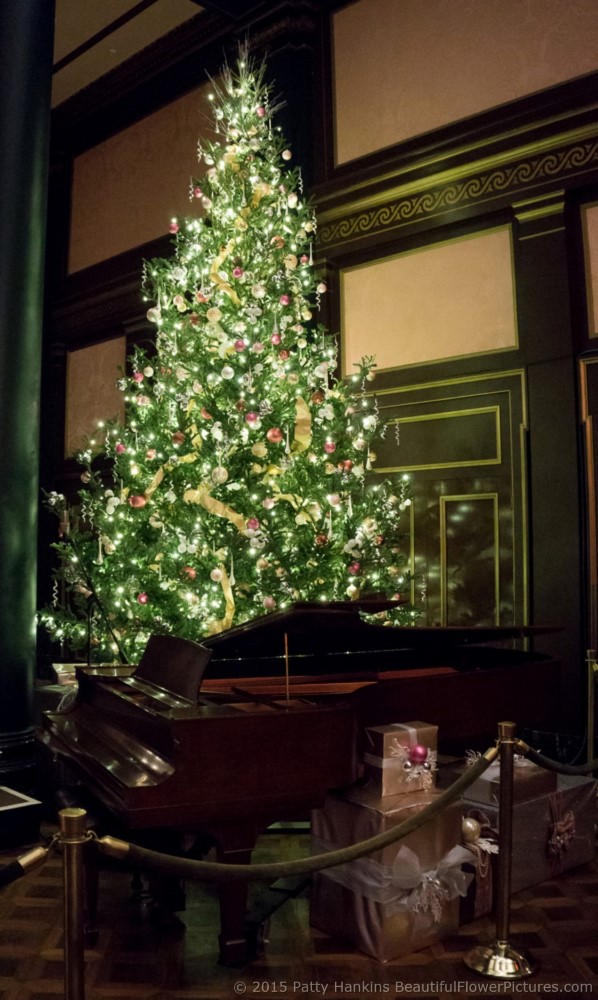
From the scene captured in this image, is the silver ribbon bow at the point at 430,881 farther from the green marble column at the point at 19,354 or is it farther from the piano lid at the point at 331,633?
the green marble column at the point at 19,354

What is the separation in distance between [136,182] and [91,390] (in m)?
2.11

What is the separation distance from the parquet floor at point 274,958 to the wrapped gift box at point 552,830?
10 centimetres

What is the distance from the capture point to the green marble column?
12.7 ft

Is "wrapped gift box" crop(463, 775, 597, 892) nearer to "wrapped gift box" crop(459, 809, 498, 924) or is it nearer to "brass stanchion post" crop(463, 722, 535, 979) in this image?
"wrapped gift box" crop(459, 809, 498, 924)

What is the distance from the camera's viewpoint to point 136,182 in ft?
27.3

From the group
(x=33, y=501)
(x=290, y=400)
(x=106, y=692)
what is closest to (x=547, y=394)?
(x=290, y=400)

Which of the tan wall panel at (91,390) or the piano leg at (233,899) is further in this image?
the tan wall panel at (91,390)

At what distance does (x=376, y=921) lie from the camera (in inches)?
99.2

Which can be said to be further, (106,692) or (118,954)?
(106,692)

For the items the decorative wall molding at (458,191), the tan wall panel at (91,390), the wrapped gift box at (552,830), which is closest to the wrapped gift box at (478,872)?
the wrapped gift box at (552,830)

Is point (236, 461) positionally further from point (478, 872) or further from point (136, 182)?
point (136, 182)

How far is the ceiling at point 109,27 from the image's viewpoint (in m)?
7.01

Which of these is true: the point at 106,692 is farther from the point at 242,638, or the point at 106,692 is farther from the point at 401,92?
the point at 401,92

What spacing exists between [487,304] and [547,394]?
783 millimetres
